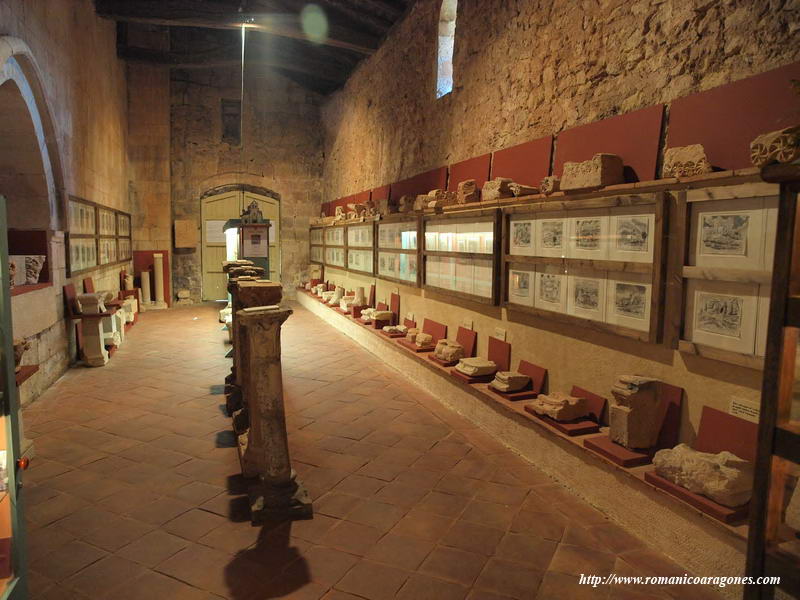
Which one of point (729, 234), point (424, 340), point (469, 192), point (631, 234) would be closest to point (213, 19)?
point (469, 192)

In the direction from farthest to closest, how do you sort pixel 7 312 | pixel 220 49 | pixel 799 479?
pixel 220 49
pixel 7 312
pixel 799 479

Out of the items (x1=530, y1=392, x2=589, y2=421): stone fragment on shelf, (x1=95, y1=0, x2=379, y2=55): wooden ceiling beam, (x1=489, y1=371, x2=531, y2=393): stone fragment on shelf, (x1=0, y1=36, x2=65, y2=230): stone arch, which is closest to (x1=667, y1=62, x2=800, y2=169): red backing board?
(x1=530, y1=392, x2=589, y2=421): stone fragment on shelf

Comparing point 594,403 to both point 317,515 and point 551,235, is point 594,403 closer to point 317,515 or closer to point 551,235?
point 551,235

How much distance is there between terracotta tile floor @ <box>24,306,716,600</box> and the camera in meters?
2.74

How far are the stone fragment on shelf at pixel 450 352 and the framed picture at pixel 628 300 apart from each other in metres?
2.28

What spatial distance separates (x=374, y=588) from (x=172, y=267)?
43.2ft

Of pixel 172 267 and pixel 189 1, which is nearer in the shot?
pixel 189 1

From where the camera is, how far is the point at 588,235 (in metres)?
4.03

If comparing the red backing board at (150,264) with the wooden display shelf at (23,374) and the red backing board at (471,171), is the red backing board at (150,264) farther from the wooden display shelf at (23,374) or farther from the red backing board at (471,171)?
the wooden display shelf at (23,374)

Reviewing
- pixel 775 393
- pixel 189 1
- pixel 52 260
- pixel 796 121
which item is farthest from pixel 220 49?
pixel 775 393

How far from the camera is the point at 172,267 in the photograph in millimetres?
14133

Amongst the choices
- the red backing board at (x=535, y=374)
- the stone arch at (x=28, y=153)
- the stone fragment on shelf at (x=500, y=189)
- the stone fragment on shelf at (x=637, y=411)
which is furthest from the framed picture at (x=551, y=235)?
the stone arch at (x=28, y=153)

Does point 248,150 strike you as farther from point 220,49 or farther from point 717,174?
point 717,174

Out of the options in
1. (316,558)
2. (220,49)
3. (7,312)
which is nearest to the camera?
(7,312)
